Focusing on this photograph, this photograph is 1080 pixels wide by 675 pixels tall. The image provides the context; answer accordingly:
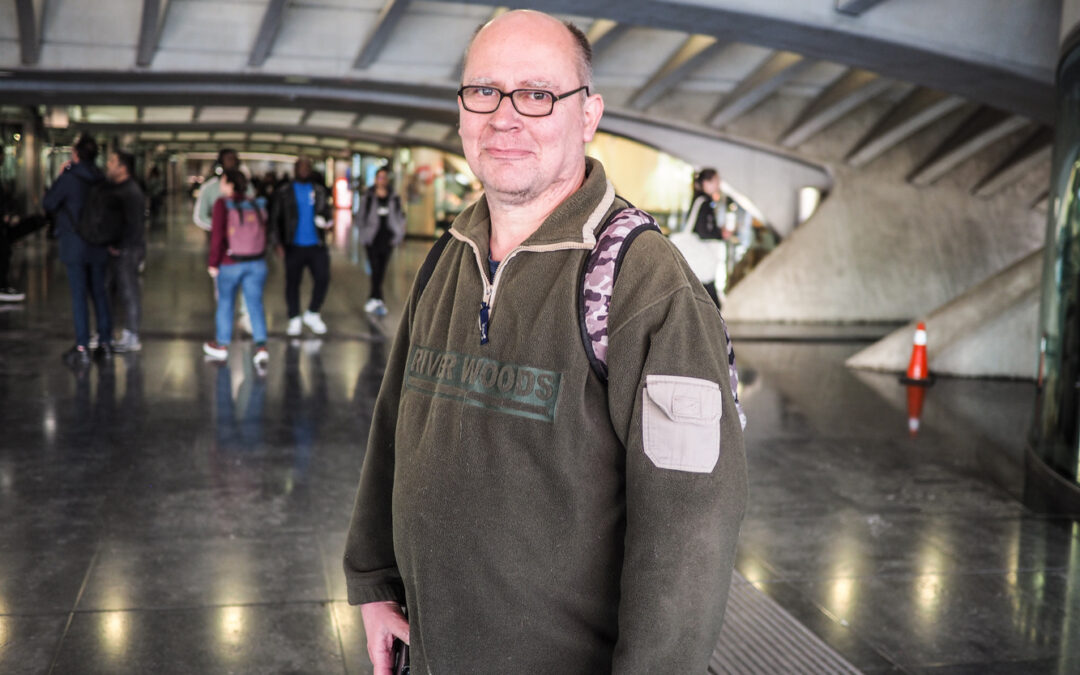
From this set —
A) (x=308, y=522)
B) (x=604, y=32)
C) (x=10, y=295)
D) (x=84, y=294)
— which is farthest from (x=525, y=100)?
(x=604, y=32)

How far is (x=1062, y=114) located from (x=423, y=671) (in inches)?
253

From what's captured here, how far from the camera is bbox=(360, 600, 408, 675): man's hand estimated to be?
2.18 m

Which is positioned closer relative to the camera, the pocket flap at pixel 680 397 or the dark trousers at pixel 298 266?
the pocket flap at pixel 680 397

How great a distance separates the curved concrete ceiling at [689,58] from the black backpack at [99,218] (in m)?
4.93

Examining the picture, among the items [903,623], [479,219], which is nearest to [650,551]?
[479,219]

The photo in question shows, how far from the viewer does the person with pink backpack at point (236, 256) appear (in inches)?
377

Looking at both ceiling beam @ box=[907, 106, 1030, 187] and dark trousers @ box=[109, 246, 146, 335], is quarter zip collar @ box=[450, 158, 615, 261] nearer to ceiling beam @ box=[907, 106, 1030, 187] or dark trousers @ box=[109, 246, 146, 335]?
dark trousers @ box=[109, 246, 146, 335]

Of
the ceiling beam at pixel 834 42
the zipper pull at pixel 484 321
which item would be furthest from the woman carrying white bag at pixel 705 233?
the zipper pull at pixel 484 321

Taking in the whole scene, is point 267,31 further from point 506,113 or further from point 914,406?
point 506,113

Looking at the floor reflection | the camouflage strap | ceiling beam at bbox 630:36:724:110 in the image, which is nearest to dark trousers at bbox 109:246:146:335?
the floor reflection

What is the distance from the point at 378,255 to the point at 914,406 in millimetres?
7425

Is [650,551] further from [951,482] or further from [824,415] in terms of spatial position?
[824,415]

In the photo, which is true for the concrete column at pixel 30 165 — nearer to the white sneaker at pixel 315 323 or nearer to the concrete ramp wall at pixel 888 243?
the white sneaker at pixel 315 323

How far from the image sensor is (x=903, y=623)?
446 cm
